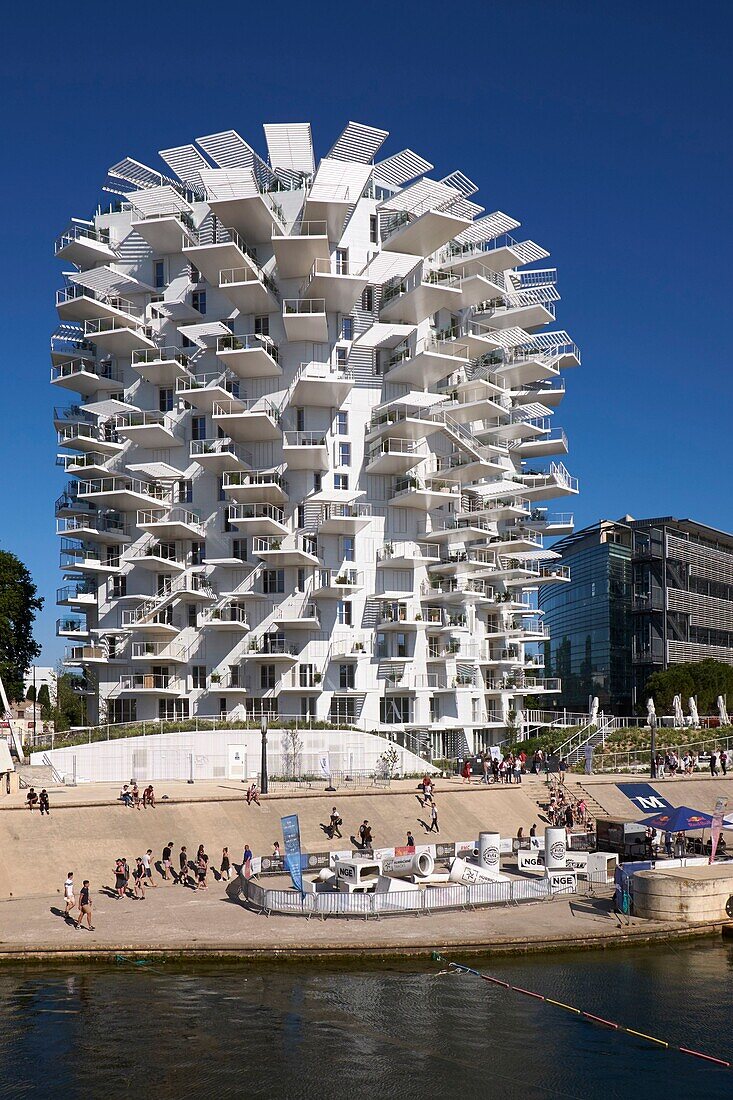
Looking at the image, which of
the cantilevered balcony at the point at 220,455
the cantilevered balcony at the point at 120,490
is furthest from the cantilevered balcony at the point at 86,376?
the cantilevered balcony at the point at 220,455

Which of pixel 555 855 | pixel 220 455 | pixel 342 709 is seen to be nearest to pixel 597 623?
pixel 342 709

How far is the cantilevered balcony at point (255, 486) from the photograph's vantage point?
63.1m

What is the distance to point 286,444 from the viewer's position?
211ft

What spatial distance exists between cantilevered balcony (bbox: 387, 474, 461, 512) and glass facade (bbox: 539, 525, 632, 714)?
3102cm

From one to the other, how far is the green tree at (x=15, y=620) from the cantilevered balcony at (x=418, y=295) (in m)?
31.4

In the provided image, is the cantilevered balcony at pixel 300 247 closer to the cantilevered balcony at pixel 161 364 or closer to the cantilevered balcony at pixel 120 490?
the cantilevered balcony at pixel 161 364

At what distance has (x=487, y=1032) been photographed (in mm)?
23406

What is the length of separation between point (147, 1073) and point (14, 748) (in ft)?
118

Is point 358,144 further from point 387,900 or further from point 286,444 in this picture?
point 387,900

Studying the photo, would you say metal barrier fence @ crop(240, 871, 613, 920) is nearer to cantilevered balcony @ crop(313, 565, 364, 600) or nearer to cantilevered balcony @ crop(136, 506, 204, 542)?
cantilevered balcony @ crop(313, 565, 364, 600)

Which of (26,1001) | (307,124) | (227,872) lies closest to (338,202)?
(307,124)

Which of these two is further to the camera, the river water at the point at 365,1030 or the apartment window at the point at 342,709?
the apartment window at the point at 342,709

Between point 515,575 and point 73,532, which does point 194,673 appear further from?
point 515,575

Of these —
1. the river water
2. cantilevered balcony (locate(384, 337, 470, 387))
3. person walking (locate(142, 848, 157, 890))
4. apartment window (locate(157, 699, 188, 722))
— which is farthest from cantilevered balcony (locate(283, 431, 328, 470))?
the river water
